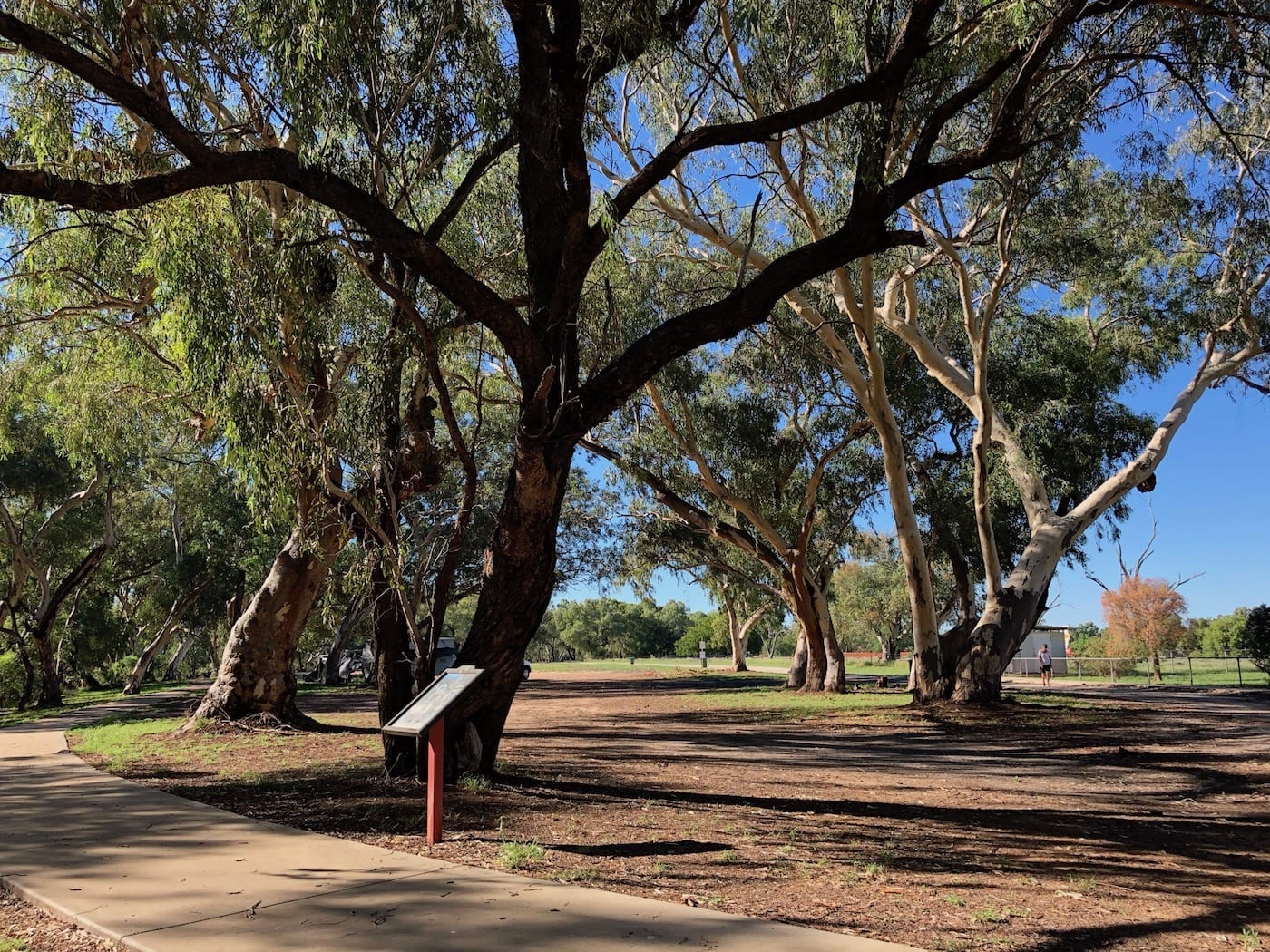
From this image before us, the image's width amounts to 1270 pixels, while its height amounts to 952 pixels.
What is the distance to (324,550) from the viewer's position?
14023mm

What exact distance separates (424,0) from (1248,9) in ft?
30.1

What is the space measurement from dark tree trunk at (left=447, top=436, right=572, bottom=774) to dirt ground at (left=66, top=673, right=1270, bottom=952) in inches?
38.1

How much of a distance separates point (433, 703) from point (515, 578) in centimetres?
221

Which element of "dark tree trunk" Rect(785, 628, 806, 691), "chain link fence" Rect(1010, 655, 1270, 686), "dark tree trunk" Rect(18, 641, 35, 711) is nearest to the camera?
"dark tree trunk" Rect(18, 641, 35, 711)

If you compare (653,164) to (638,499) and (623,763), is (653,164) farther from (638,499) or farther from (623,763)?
(638,499)

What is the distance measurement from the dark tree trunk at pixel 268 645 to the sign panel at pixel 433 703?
912 cm

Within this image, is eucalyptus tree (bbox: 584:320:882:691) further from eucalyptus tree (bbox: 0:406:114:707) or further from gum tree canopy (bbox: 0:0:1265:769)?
eucalyptus tree (bbox: 0:406:114:707)

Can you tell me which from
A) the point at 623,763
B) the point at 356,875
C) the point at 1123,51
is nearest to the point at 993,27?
the point at 1123,51

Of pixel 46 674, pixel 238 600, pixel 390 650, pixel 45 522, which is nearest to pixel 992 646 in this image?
pixel 390 650

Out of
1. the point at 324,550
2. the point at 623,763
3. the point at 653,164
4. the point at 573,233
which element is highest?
the point at 653,164

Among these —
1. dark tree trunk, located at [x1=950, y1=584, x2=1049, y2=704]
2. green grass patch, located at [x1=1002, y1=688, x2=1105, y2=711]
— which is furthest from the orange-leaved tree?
dark tree trunk, located at [x1=950, y1=584, x2=1049, y2=704]

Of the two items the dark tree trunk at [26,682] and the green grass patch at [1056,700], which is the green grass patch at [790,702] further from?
the dark tree trunk at [26,682]

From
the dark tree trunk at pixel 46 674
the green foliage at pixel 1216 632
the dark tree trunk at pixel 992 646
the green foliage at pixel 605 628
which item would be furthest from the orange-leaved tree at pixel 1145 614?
the green foliage at pixel 605 628

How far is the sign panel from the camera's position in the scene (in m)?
6.28
